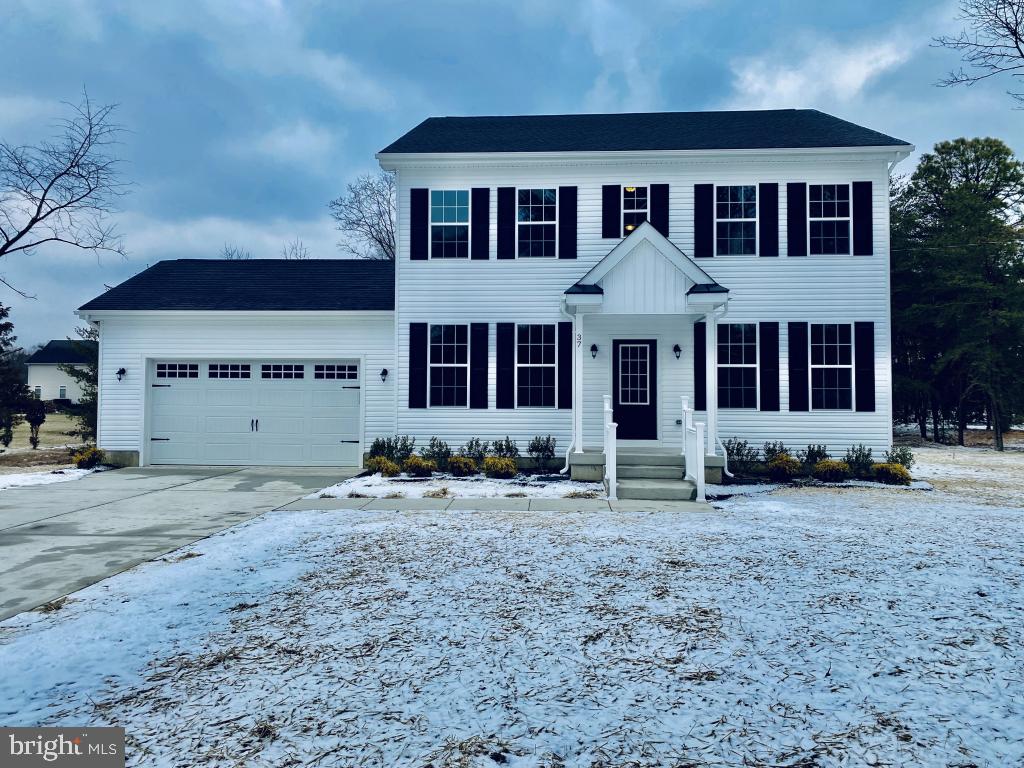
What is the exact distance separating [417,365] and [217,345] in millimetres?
5179

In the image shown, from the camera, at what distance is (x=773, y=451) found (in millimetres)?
11508

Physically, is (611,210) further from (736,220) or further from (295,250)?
(295,250)

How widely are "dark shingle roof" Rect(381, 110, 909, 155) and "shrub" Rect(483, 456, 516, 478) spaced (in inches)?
277

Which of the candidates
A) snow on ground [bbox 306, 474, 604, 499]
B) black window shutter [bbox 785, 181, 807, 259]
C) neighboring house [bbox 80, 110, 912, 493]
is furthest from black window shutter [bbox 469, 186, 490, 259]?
black window shutter [bbox 785, 181, 807, 259]

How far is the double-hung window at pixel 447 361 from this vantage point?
488 inches

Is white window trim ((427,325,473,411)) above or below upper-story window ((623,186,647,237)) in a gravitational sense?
below

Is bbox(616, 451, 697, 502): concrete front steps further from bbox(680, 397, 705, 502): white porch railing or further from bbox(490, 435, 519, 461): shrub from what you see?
bbox(490, 435, 519, 461): shrub

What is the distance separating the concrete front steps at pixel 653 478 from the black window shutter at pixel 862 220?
255 inches

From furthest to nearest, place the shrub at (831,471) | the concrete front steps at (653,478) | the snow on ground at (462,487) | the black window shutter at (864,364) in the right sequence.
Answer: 1. the black window shutter at (864,364)
2. the shrub at (831,471)
3. the snow on ground at (462,487)
4. the concrete front steps at (653,478)

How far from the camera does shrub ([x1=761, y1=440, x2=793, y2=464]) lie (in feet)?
37.6

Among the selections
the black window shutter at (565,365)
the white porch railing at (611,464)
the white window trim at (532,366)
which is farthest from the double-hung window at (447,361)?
the white porch railing at (611,464)

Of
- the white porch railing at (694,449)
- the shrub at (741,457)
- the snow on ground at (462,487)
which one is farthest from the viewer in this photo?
the shrub at (741,457)

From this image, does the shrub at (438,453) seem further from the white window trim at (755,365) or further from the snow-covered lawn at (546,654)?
the white window trim at (755,365)

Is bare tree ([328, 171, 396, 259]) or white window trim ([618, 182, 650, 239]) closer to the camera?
white window trim ([618, 182, 650, 239])
